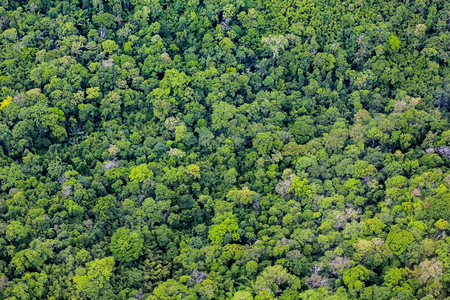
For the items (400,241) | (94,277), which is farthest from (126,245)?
(400,241)

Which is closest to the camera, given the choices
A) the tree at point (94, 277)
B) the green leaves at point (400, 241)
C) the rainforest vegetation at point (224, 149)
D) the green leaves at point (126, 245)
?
the tree at point (94, 277)

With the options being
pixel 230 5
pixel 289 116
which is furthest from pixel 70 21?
pixel 289 116

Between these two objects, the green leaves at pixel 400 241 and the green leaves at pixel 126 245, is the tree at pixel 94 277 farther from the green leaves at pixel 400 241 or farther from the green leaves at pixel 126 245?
the green leaves at pixel 400 241

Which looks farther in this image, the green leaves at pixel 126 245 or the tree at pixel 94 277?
the green leaves at pixel 126 245

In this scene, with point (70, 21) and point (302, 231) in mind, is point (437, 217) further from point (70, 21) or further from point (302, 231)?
point (70, 21)

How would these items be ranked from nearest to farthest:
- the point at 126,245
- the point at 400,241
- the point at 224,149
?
the point at 400,241
the point at 126,245
the point at 224,149

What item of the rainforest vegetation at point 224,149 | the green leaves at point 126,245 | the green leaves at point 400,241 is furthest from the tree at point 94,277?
the green leaves at point 400,241

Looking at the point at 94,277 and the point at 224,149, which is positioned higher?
the point at 224,149

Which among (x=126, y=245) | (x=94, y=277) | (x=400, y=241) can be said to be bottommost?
(x=94, y=277)

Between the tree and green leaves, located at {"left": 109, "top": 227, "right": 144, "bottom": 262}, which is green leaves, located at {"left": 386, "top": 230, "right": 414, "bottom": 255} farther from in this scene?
the tree

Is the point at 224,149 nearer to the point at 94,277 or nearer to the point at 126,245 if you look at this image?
the point at 126,245
